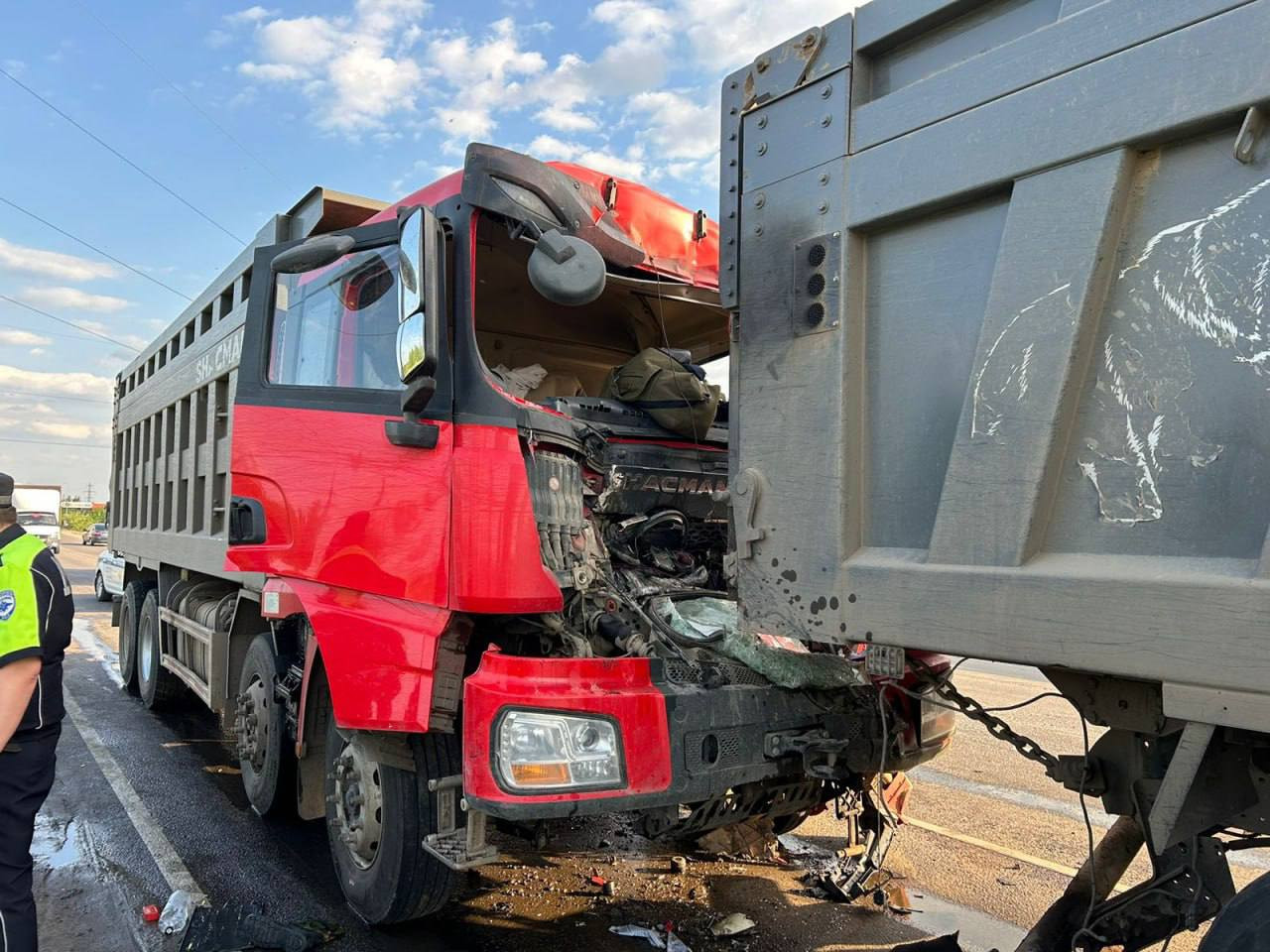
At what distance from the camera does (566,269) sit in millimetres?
2748

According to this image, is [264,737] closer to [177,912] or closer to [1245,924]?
[177,912]

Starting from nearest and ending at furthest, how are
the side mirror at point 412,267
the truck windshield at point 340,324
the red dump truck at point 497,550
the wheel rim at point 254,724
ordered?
the red dump truck at point 497,550
the side mirror at point 412,267
the truck windshield at point 340,324
the wheel rim at point 254,724

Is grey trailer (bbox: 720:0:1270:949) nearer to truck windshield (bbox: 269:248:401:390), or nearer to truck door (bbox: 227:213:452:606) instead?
truck door (bbox: 227:213:452:606)

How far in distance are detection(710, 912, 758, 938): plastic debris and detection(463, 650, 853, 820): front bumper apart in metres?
1.36

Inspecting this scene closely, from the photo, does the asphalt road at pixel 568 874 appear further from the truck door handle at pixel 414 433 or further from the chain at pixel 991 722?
the truck door handle at pixel 414 433

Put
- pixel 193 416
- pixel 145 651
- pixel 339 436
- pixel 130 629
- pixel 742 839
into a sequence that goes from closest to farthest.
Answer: pixel 339 436 → pixel 742 839 → pixel 193 416 → pixel 145 651 → pixel 130 629

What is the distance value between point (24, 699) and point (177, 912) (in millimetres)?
1421

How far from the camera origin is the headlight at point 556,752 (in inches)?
94.7

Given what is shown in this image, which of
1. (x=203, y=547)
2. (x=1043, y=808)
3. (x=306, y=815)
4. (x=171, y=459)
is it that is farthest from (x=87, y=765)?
(x=1043, y=808)

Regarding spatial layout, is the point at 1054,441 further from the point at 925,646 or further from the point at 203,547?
the point at 203,547

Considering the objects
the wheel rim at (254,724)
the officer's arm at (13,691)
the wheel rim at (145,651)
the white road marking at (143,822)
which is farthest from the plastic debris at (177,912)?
the wheel rim at (145,651)

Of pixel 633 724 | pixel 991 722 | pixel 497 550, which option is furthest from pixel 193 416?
pixel 991 722

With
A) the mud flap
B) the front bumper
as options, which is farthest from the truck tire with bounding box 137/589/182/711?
the front bumper

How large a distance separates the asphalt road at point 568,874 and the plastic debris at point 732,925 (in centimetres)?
5
